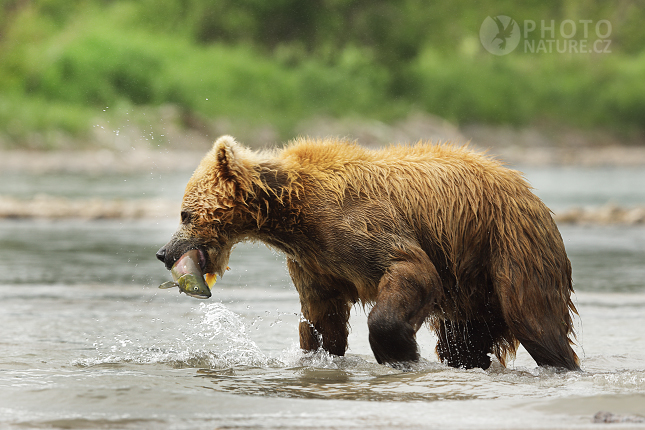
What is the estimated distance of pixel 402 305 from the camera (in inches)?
207

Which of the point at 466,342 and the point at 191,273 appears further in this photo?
the point at 466,342

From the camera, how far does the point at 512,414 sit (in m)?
4.46

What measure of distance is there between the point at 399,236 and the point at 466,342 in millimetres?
1109

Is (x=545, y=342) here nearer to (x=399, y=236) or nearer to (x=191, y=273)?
(x=399, y=236)

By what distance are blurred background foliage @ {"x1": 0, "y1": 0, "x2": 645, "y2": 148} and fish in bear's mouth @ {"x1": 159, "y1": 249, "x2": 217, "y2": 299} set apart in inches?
1320

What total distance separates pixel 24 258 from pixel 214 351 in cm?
662

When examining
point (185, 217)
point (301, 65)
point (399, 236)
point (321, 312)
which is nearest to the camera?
point (399, 236)

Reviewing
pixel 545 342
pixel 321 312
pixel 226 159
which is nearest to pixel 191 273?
pixel 226 159

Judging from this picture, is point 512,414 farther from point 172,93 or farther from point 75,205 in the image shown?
point 172,93

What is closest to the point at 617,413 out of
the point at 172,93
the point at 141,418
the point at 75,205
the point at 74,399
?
the point at 141,418

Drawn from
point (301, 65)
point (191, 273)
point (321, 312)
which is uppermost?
point (301, 65)

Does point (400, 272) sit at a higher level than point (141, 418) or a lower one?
higher

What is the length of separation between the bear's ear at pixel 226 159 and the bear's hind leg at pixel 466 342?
1.81m

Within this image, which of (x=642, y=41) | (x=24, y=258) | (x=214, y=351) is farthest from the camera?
(x=642, y=41)
